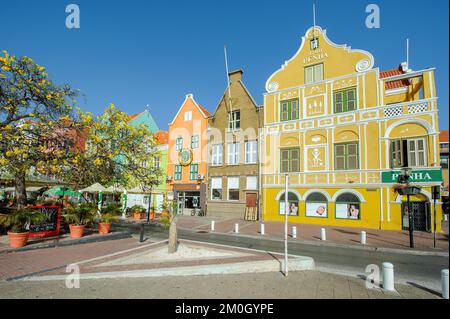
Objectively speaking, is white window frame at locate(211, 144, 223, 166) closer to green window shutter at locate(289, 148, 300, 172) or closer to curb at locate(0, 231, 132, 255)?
green window shutter at locate(289, 148, 300, 172)

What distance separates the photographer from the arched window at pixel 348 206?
19422 mm

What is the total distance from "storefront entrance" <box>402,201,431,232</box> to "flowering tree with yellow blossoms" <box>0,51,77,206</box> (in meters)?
22.0

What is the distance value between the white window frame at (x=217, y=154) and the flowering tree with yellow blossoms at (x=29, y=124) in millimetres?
15971

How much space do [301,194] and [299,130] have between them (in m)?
5.71

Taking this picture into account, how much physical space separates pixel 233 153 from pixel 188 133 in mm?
7048

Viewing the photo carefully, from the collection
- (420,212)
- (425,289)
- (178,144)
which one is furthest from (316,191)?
(178,144)

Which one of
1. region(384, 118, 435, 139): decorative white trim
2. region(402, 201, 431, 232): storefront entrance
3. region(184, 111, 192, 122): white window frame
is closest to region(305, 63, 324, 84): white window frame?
region(384, 118, 435, 139): decorative white trim

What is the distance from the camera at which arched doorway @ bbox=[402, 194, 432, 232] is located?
1712 centimetres

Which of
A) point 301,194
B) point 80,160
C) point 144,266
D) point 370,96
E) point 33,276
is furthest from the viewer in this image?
point 301,194

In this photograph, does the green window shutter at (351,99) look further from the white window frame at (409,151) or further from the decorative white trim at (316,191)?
the decorative white trim at (316,191)

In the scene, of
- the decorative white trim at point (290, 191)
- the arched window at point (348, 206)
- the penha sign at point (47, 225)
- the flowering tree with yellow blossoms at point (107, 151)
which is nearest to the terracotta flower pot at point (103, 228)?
the penha sign at point (47, 225)
